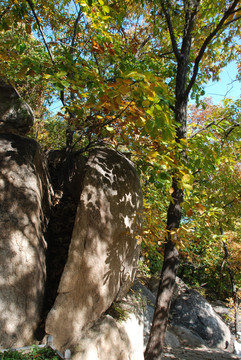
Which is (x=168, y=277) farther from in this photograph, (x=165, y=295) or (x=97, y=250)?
→ (x=97, y=250)

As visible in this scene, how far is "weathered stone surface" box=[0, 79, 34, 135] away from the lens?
4.00 meters

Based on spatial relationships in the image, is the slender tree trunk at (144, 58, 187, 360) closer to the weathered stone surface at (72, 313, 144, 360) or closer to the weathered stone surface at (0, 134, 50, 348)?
the weathered stone surface at (72, 313, 144, 360)

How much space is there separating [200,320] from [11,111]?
10.9 meters

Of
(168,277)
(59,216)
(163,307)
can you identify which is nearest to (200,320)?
(163,307)

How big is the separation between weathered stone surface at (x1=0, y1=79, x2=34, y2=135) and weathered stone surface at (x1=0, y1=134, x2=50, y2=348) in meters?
0.38

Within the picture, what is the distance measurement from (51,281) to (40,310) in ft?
1.56

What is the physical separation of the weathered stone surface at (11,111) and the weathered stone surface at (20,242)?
1.26ft

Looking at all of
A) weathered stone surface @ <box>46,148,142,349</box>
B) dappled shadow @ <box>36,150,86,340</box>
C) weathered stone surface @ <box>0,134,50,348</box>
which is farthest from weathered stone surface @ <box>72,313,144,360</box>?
weathered stone surface @ <box>0,134,50,348</box>

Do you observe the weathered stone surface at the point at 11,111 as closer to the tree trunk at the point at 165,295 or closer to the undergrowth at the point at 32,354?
the tree trunk at the point at 165,295

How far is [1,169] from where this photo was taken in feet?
10.8

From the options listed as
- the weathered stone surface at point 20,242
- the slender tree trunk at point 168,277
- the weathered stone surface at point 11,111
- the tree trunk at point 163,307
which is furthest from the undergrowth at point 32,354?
the weathered stone surface at point 11,111

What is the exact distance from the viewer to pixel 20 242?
3.04 m

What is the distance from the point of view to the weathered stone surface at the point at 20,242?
2711 mm

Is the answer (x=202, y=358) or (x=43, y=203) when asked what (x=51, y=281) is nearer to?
(x=43, y=203)
